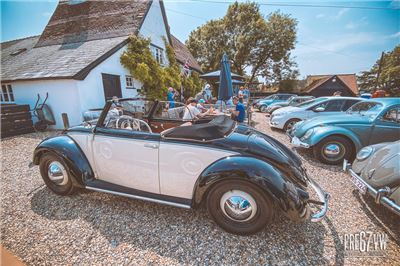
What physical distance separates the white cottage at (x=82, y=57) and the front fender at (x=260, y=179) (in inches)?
312

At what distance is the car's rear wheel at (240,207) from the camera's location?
6.55ft

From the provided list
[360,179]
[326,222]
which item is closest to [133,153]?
[326,222]

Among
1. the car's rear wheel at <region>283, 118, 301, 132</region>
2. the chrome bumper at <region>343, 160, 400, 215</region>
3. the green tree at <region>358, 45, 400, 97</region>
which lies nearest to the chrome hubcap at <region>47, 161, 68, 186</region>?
the chrome bumper at <region>343, 160, 400, 215</region>

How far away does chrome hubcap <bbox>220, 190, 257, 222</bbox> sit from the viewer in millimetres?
2057

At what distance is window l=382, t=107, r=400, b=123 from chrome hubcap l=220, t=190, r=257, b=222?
13.4 ft

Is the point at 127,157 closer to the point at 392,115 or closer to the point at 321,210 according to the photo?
the point at 321,210

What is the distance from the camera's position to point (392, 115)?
388 centimetres

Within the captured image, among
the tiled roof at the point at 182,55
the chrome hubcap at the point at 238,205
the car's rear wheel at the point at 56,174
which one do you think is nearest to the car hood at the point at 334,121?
the chrome hubcap at the point at 238,205

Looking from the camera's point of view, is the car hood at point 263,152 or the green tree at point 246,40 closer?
the car hood at point 263,152

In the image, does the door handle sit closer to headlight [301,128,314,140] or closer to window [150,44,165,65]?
headlight [301,128,314,140]

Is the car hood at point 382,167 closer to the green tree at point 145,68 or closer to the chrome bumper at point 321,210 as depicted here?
the chrome bumper at point 321,210

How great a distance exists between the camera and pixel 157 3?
13.1 meters

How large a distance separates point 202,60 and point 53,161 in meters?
28.6

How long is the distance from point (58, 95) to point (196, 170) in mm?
8773
